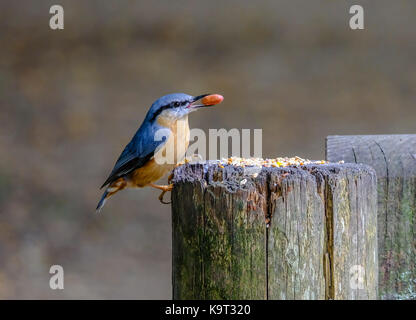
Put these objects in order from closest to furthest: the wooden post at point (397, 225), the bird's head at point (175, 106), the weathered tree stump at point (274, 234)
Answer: the weathered tree stump at point (274, 234) < the wooden post at point (397, 225) < the bird's head at point (175, 106)

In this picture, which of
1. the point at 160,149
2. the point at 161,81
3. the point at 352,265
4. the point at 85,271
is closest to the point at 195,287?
the point at 352,265

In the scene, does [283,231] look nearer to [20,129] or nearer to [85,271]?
[85,271]

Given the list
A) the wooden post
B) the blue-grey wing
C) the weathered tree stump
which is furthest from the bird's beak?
the weathered tree stump

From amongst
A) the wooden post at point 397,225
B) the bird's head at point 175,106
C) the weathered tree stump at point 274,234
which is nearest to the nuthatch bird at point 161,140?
the bird's head at point 175,106

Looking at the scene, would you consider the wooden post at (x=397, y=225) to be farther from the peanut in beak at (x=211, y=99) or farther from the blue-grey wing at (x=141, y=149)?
the blue-grey wing at (x=141, y=149)

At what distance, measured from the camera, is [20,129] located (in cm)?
739

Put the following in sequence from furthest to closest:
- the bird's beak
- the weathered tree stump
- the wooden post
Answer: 1. the bird's beak
2. the wooden post
3. the weathered tree stump

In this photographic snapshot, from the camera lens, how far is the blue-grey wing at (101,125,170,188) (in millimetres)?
3826

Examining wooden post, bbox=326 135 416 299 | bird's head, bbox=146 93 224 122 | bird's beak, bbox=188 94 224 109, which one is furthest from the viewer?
bird's head, bbox=146 93 224 122

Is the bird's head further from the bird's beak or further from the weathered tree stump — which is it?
the weathered tree stump

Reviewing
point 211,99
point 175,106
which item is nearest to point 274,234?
point 211,99

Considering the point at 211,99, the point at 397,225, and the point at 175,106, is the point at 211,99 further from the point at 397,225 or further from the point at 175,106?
the point at 397,225

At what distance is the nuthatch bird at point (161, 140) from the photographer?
3.79 metres

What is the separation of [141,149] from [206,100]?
0.51m
